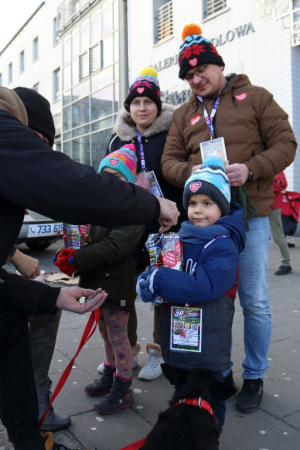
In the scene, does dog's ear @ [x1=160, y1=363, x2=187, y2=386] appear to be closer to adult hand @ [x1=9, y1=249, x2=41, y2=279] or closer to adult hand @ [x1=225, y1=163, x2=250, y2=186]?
adult hand @ [x1=9, y1=249, x2=41, y2=279]

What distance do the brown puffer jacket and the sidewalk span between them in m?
1.22

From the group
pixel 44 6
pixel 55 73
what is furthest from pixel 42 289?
pixel 44 6

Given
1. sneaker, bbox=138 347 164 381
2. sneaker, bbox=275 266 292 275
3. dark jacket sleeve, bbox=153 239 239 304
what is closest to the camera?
dark jacket sleeve, bbox=153 239 239 304

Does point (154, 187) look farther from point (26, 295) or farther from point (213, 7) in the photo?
point (213, 7)

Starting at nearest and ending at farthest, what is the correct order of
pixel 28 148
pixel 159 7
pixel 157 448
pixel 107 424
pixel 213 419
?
pixel 28 148 → pixel 157 448 → pixel 213 419 → pixel 107 424 → pixel 159 7

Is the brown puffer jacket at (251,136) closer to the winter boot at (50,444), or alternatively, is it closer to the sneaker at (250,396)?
the sneaker at (250,396)

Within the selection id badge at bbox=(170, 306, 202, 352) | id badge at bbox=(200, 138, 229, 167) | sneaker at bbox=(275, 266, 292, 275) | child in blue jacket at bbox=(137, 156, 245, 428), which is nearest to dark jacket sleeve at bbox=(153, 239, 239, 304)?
child in blue jacket at bbox=(137, 156, 245, 428)

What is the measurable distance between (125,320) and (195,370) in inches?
36.5

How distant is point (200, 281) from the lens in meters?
2.03

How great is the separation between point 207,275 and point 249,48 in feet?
34.0

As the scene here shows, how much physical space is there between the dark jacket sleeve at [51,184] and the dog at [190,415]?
2.68 feet

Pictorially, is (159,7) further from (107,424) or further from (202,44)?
(107,424)

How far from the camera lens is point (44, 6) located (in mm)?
24312

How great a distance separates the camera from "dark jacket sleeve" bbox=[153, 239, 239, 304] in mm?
2016
